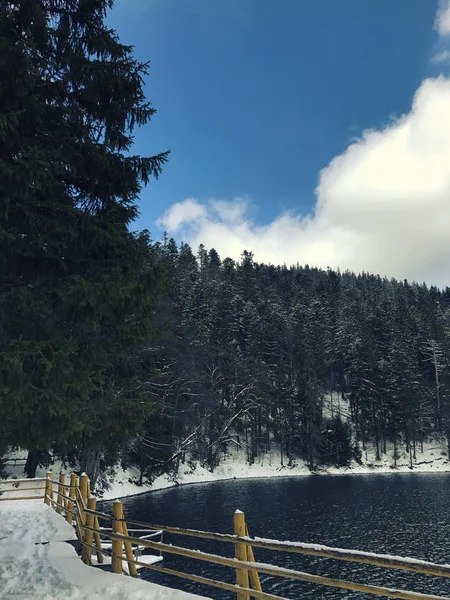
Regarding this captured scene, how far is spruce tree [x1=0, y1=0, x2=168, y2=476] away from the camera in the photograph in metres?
6.99

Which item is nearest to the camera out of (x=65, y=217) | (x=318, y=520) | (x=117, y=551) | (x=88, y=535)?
(x=65, y=217)

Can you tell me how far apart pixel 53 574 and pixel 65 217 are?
670cm

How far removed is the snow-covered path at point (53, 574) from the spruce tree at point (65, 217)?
7.65ft

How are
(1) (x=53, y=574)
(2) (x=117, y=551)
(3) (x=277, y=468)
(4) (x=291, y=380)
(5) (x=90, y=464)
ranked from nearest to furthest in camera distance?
(1) (x=53, y=574) → (2) (x=117, y=551) → (5) (x=90, y=464) → (3) (x=277, y=468) → (4) (x=291, y=380)

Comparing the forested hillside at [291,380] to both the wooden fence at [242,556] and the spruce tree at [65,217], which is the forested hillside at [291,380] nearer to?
the wooden fence at [242,556]

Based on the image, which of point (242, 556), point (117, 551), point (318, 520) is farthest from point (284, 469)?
point (242, 556)

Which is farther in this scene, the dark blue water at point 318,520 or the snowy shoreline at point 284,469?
the snowy shoreline at point 284,469

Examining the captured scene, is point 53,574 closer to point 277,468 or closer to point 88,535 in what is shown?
point 88,535

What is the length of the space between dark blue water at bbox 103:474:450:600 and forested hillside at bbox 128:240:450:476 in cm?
993

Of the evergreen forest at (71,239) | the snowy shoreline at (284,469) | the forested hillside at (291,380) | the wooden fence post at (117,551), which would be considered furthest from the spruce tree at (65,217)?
the snowy shoreline at (284,469)

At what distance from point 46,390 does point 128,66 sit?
679 cm

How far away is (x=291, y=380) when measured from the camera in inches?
2896

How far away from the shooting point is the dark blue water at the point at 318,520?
17.8 meters

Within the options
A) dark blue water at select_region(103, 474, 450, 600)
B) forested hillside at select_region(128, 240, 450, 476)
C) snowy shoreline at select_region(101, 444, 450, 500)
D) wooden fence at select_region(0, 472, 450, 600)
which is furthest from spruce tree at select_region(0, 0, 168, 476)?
snowy shoreline at select_region(101, 444, 450, 500)
